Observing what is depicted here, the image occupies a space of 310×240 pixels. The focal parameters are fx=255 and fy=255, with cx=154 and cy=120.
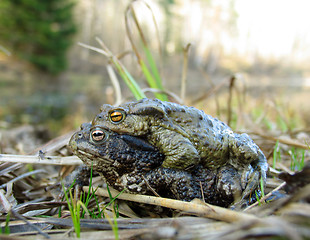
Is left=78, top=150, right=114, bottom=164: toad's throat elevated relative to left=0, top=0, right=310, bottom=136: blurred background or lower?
lower

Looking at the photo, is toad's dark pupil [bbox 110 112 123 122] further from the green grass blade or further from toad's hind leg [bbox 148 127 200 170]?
the green grass blade

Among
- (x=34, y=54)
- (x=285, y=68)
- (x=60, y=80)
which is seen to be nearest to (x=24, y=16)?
(x=34, y=54)

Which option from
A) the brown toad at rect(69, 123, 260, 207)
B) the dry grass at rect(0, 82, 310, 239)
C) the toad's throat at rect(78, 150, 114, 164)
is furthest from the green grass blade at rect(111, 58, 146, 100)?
the toad's throat at rect(78, 150, 114, 164)

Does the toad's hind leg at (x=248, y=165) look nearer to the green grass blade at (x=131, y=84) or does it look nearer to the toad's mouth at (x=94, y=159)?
the toad's mouth at (x=94, y=159)

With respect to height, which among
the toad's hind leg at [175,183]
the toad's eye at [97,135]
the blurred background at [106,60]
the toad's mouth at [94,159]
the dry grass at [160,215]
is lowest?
the dry grass at [160,215]

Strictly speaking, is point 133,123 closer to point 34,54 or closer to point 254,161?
point 254,161

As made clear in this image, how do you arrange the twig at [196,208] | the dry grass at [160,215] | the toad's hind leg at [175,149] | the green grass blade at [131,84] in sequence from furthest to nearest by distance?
the green grass blade at [131,84] < the toad's hind leg at [175,149] < the twig at [196,208] < the dry grass at [160,215]

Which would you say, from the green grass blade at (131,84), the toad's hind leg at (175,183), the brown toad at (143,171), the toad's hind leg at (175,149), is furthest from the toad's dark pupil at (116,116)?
the green grass blade at (131,84)
